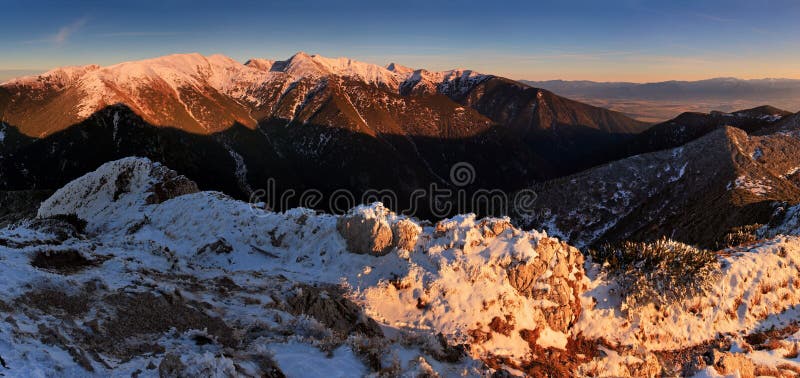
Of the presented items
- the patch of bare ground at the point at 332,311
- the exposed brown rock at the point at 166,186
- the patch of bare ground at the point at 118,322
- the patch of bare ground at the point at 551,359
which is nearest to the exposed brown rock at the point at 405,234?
the patch of bare ground at the point at 332,311

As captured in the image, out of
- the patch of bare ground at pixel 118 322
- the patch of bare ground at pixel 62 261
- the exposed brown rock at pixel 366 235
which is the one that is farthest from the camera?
the exposed brown rock at pixel 366 235

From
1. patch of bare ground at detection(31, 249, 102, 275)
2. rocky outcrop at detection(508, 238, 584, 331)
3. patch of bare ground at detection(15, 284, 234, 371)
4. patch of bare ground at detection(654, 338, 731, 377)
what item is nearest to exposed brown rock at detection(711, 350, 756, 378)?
patch of bare ground at detection(654, 338, 731, 377)

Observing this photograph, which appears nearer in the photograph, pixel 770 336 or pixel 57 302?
pixel 57 302

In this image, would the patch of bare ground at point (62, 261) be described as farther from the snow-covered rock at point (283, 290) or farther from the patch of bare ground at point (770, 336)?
the patch of bare ground at point (770, 336)

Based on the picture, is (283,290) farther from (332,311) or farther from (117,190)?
(117,190)

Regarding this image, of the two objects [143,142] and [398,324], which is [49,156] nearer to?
[143,142]

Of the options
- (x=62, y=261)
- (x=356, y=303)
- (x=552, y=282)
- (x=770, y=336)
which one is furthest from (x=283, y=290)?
(x=770, y=336)

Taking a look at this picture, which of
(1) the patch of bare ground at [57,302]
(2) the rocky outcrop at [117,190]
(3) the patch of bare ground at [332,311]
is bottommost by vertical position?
(3) the patch of bare ground at [332,311]

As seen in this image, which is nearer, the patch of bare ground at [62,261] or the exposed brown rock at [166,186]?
the patch of bare ground at [62,261]

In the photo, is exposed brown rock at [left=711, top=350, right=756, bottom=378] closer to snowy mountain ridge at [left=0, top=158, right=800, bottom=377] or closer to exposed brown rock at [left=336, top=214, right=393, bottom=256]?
snowy mountain ridge at [left=0, top=158, right=800, bottom=377]

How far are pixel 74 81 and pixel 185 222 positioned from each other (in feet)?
645

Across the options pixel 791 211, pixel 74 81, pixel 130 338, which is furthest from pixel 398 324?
pixel 74 81

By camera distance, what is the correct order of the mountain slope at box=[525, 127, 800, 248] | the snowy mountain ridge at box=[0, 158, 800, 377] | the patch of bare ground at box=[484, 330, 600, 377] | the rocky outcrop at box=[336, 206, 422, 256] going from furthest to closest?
the mountain slope at box=[525, 127, 800, 248] → the rocky outcrop at box=[336, 206, 422, 256] → the patch of bare ground at box=[484, 330, 600, 377] → the snowy mountain ridge at box=[0, 158, 800, 377]

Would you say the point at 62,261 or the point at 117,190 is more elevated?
the point at 62,261
